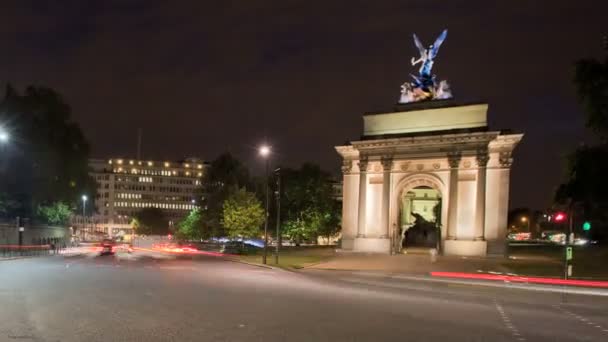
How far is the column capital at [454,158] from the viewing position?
146 feet

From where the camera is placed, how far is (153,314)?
1322 cm

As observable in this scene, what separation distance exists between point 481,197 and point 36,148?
4900 centimetres

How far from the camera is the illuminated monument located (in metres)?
43.7

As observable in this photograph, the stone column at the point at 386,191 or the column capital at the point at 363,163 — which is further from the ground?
the column capital at the point at 363,163

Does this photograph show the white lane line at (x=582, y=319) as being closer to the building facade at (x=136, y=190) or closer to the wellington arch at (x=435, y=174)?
the wellington arch at (x=435, y=174)

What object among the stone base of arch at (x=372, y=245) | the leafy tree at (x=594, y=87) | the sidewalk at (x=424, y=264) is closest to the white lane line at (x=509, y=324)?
the sidewalk at (x=424, y=264)

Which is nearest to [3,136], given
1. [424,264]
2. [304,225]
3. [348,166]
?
[424,264]

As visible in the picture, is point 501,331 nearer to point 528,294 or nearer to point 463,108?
point 528,294

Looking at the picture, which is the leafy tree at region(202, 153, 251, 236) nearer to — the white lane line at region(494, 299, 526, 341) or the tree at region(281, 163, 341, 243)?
the tree at region(281, 163, 341, 243)

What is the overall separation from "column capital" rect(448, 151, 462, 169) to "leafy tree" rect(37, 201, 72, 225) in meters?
51.5

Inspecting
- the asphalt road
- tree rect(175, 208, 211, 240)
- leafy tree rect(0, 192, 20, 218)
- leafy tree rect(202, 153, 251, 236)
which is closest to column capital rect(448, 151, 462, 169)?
the asphalt road

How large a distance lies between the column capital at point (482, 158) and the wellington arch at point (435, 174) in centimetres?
8

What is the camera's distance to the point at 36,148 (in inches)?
2328

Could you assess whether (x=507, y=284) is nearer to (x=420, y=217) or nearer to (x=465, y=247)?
(x=465, y=247)
